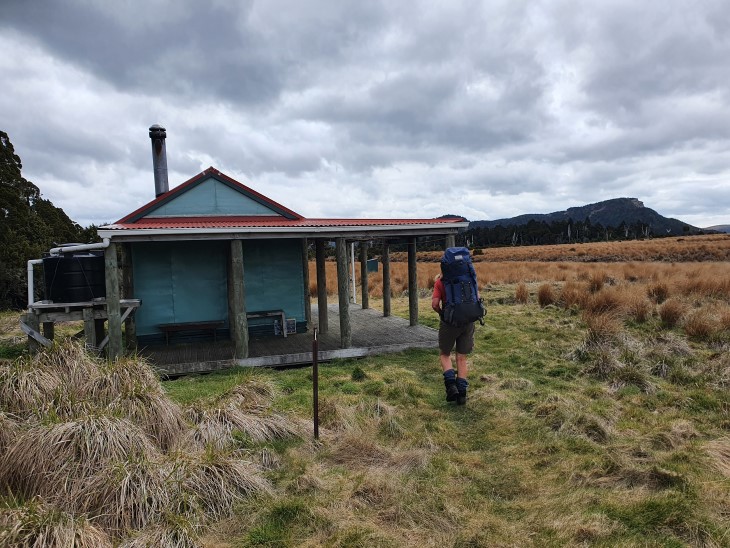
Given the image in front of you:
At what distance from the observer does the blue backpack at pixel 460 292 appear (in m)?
6.13

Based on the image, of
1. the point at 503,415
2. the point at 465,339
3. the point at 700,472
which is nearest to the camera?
the point at 700,472

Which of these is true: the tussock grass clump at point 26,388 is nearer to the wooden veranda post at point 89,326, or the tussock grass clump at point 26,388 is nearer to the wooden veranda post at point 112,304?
the wooden veranda post at point 112,304

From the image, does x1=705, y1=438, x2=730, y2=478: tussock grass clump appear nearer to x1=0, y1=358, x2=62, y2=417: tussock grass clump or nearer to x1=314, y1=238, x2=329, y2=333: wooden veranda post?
x1=0, y1=358, x2=62, y2=417: tussock grass clump

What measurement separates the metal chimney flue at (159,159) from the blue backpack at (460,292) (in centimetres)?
880

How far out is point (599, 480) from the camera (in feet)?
13.2

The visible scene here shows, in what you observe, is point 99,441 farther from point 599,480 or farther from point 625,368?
point 625,368

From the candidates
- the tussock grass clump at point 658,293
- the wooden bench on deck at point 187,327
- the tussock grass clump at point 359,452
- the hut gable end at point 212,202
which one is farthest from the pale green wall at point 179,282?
the tussock grass clump at point 658,293

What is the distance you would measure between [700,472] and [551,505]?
1.37 metres

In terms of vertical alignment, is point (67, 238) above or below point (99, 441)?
above

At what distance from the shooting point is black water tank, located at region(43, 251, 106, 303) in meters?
8.38

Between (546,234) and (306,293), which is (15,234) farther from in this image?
(546,234)

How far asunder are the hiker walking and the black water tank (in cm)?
630

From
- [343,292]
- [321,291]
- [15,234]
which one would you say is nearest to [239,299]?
[343,292]

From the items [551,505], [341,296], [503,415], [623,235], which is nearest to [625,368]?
[503,415]
